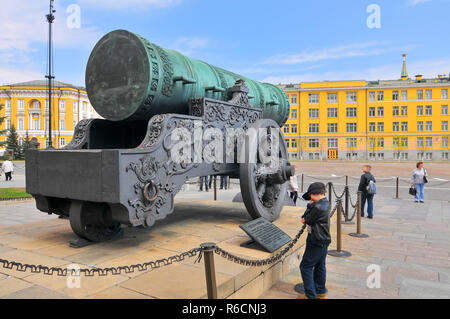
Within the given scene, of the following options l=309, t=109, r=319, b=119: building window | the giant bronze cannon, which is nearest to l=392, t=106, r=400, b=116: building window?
l=309, t=109, r=319, b=119: building window

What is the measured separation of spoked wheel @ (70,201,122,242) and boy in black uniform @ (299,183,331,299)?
7.44ft

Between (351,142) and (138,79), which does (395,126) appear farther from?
(138,79)

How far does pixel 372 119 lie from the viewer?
4978cm

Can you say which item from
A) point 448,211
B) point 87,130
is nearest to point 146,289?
point 87,130

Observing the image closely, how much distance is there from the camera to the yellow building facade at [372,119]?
1886 inches

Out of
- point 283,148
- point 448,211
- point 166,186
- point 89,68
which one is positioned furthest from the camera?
point 448,211

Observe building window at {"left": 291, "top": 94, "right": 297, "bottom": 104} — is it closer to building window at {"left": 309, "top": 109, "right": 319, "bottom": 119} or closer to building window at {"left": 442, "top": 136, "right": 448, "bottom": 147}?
building window at {"left": 309, "top": 109, "right": 319, "bottom": 119}

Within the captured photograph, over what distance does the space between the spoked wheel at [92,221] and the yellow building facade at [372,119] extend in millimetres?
49370

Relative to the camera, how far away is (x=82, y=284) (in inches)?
120

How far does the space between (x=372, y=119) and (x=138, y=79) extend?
166 feet

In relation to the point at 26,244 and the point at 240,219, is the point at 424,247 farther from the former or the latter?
the point at 26,244

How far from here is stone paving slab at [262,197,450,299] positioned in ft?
12.6

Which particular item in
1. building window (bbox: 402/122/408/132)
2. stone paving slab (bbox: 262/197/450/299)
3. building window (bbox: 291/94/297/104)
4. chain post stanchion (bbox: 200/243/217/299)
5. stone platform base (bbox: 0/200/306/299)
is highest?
building window (bbox: 291/94/297/104)

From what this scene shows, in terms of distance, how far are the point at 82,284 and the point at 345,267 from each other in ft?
10.8
